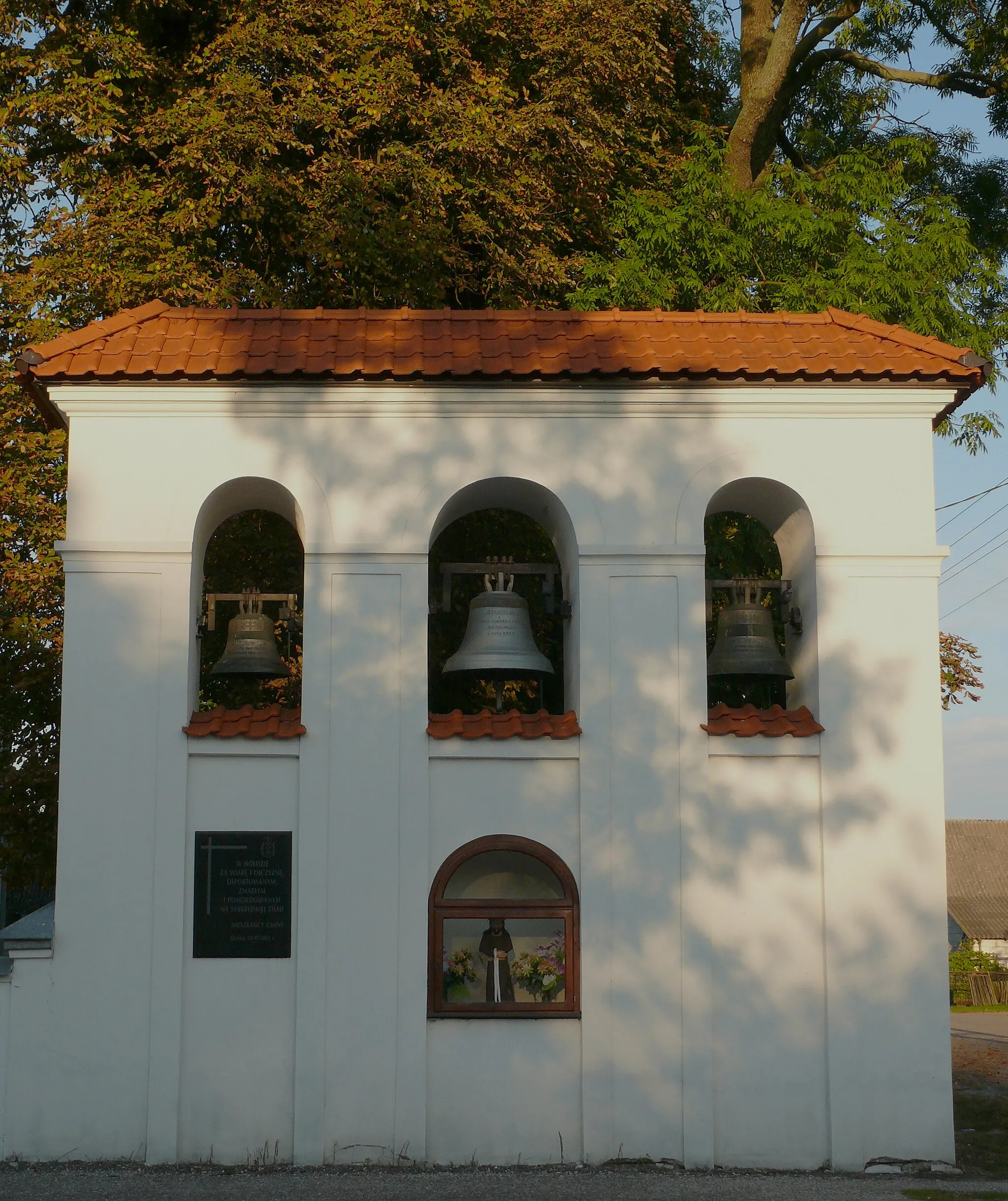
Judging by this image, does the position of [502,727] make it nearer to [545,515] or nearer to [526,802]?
[526,802]

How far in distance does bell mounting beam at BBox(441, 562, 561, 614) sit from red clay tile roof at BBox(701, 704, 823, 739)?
1.38 metres

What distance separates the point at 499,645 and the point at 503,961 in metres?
2.07

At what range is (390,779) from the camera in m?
9.15

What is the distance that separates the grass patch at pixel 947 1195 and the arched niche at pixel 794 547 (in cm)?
292

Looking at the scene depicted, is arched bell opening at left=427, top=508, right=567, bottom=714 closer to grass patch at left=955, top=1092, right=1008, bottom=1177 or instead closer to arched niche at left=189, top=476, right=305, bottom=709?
arched niche at left=189, top=476, right=305, bottom=709

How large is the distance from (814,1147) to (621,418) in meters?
4.77

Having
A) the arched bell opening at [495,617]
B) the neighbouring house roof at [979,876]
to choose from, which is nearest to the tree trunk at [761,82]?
the arched bell opening at [495,617]

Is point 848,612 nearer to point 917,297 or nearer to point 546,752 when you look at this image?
point 546,752

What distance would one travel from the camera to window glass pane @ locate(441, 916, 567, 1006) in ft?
29.8

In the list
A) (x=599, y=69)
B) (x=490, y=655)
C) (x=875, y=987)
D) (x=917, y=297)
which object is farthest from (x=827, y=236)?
(x=875, y=987)

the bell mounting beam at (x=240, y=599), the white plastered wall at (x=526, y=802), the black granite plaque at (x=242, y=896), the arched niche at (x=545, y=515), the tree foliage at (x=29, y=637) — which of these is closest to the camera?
the white plastered wall at (x=526, y=802)

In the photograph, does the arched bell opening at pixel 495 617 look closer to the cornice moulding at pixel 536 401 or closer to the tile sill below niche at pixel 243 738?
the cornice moulding at pixel 536 401

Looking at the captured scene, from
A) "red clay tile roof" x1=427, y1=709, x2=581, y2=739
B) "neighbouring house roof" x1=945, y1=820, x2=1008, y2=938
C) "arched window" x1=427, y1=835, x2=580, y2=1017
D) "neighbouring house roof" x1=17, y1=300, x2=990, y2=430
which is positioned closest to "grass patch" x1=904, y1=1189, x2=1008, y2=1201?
"arched window" x1=427, y1=835, x2=580, y2=1017

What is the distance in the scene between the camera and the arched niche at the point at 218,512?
31.0ft
